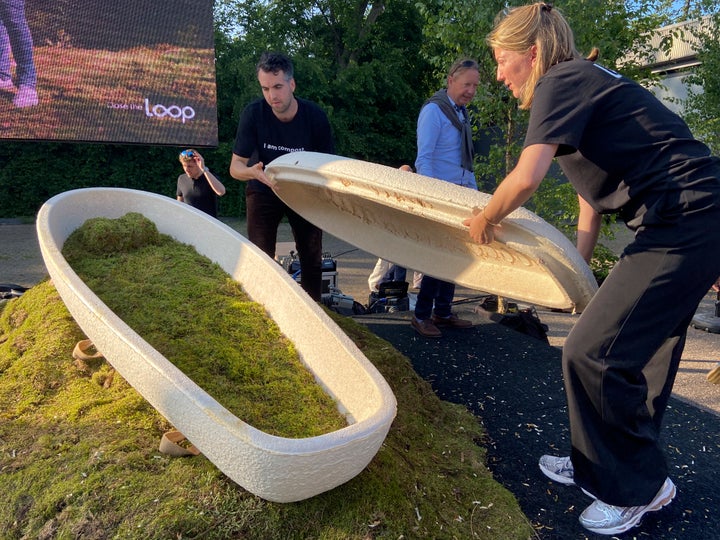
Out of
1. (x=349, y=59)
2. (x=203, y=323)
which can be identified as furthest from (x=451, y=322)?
(x=349, y=59)

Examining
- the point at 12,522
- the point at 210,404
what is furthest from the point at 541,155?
the point at 12,522

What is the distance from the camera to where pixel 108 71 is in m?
7.88

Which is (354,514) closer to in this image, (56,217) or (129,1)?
(56,217)

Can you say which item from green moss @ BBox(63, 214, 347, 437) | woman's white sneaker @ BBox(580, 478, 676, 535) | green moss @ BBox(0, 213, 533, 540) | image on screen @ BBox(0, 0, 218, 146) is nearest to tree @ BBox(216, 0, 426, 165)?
image on screen @ BBox(0, 0, 218, 146)

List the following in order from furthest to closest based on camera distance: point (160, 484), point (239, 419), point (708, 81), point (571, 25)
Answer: point (708, 81)
point (571, 25)
point (160, 484)
point (239, 419)

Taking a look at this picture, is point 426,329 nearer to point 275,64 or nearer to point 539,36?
point 275,64

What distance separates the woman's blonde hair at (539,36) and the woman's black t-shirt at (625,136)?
85 mm

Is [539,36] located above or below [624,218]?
above

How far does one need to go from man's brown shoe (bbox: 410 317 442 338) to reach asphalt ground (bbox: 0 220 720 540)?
5 centimetres

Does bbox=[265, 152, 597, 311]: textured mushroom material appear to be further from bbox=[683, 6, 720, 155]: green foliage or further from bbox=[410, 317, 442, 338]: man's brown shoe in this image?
bbox=[683, 6, 720, 155]: green foliage

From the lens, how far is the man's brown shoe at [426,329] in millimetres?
3713

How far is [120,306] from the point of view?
2.49 metres

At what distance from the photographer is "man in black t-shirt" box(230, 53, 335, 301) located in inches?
127

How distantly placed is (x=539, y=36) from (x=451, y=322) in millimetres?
2549
